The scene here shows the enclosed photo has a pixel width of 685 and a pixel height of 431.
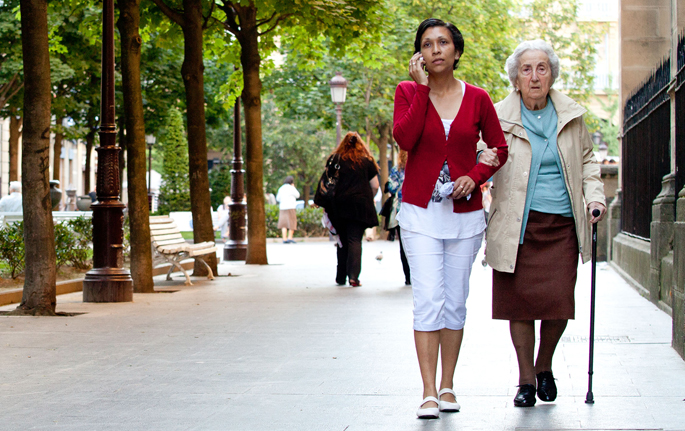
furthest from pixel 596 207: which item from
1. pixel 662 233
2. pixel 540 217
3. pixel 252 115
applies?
pixel 252 115

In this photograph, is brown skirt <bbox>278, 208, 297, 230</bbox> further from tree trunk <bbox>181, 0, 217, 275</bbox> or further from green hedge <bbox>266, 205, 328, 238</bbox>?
tree trunk <bbox>181, 0, 217, 275</bbox>

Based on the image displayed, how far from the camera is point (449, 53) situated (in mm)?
4832

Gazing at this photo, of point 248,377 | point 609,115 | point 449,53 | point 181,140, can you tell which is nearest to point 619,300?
point 248,377

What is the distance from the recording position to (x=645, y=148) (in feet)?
39.4

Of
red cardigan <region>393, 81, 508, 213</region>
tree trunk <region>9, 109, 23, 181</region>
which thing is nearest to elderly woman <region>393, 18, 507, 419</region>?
red cardigan <region>393, 81, 508, 213</region>

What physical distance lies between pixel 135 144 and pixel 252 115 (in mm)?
5328

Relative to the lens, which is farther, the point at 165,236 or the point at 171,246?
the point at 165,236

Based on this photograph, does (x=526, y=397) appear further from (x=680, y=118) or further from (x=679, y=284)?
(x=680, y=118)

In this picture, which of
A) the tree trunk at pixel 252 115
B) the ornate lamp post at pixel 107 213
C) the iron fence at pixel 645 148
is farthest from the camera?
the tree trunk at pixel 252 115

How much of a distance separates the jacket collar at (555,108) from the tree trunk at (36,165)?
17.9 feet

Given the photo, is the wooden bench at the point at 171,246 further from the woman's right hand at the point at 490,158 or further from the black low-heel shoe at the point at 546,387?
the woman's right hand at the point at 490,158

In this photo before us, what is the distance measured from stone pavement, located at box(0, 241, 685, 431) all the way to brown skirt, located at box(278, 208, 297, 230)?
17.0 meters

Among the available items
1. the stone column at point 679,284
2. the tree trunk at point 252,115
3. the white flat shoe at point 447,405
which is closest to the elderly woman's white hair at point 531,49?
the white flat shoe at point 447,405

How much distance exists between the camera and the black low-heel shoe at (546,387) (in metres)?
5.13
